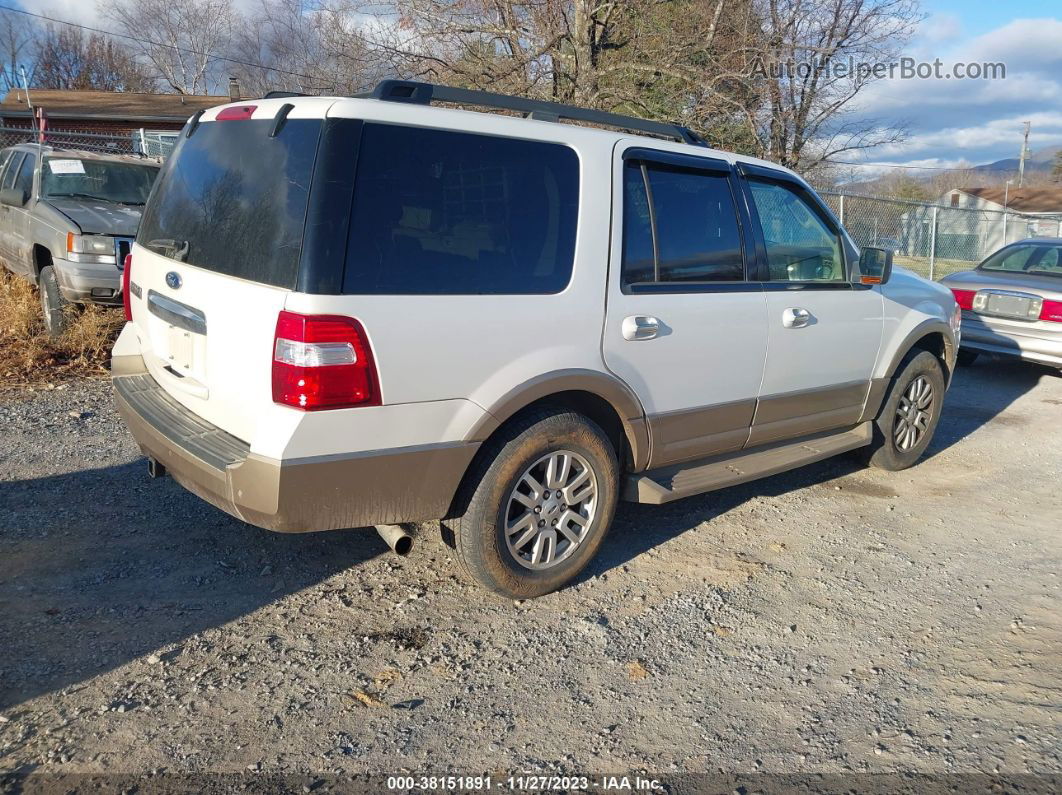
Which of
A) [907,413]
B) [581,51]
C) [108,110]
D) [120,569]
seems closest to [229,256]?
[120,569]

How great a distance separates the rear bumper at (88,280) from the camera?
732 cm

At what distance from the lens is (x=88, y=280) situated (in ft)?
24.0

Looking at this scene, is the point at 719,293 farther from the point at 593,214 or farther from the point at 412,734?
the point at 412,734

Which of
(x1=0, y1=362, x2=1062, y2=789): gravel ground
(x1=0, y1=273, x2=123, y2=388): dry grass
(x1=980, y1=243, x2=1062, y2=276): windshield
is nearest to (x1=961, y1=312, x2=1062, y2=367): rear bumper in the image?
(x1=980, y1=243, x2=1062, y2=276): windshield

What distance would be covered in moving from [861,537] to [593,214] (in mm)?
2510

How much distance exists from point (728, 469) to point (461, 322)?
191cm

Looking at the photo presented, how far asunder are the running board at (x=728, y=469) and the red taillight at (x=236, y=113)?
2.36m

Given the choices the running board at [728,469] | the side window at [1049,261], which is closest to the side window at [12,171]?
the running board at [728,469]

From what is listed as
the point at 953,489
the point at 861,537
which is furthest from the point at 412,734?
the point at 953,489

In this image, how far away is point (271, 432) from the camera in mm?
3020

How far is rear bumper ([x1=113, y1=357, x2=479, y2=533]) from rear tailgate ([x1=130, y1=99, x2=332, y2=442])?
0.13 metres

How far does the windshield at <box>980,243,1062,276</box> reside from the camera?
9.20 m

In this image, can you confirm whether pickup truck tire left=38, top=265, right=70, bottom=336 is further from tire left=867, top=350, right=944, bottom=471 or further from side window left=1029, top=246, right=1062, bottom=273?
side window left=1029, top=246, right=1062, bottom=273

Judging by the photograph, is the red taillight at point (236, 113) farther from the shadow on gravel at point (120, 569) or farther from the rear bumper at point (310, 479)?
the shadow on gravel at point (120, 569)
